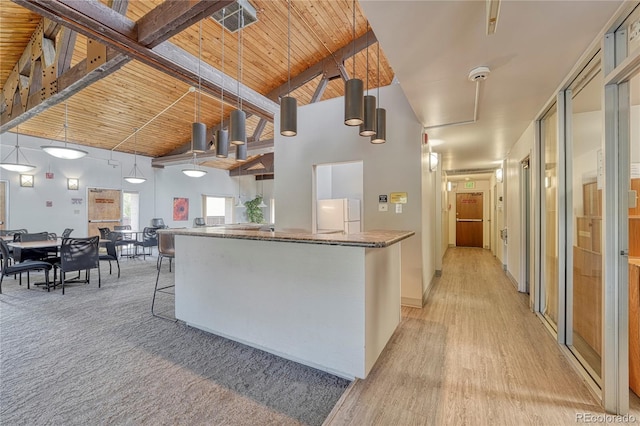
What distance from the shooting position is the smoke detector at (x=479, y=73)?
2.08 m

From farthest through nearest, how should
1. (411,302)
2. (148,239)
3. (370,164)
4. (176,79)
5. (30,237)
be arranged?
(148,239) < (176,79) < (30,237) < (370,164) < (411,302)

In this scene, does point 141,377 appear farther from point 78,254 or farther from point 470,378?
point 78,254

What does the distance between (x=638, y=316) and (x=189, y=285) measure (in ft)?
11.6

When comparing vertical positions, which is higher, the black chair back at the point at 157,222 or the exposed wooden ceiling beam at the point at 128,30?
the exposed wooden ceiling beam at the point at 128,30

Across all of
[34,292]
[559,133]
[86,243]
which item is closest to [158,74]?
[86,243]

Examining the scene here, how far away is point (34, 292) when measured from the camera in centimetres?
430

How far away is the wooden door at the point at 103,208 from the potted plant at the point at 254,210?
4558 mm

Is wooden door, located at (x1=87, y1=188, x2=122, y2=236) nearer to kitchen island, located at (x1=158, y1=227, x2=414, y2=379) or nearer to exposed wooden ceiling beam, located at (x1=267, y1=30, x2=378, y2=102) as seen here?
exposed wooden ceiling beam, located at (x1=267, y1=30, x2=378, y2=102)

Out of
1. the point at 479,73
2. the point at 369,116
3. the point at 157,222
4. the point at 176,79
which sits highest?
the point at 176,79

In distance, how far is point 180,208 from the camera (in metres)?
9.91

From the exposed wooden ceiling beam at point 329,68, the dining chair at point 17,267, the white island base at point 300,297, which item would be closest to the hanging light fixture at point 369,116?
the white island base at point 300,297

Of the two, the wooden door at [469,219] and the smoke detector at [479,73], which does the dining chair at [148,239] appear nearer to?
the smoke detector at [479,73]

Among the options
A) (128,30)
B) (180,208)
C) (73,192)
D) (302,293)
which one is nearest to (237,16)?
(128,30)

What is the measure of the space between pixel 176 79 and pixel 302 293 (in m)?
5.13
